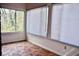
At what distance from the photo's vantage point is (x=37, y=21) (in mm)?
1148

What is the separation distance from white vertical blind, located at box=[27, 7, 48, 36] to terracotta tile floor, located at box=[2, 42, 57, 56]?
7.1 inches

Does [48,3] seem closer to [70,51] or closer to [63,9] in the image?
[63,9]

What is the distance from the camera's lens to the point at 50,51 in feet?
3.72

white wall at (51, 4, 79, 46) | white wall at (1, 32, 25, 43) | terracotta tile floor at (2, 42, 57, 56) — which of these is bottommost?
terracotta tile floor at (2, 42, 57, 56)

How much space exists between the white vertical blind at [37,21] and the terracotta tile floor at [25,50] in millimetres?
181

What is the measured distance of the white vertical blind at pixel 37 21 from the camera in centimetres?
111

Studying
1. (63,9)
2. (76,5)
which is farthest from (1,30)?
(76,5)

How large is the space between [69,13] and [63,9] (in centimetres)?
8

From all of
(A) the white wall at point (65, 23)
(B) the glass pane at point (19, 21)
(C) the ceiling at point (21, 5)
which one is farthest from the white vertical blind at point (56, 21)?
(B) the glass pane at point (19, 21)

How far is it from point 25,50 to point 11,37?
24 centimetres

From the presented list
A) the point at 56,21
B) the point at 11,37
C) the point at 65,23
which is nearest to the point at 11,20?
the point at 11,37

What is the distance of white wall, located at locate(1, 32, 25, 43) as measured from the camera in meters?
1.11

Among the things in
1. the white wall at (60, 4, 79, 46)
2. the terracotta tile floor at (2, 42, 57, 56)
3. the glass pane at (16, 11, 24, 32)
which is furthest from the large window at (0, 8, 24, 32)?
the white wall at (60, 4, 79, 46)

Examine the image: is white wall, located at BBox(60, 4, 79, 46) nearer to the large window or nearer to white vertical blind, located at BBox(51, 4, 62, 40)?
white vertical blind, located at BBox(51, 4, 62, 40)
